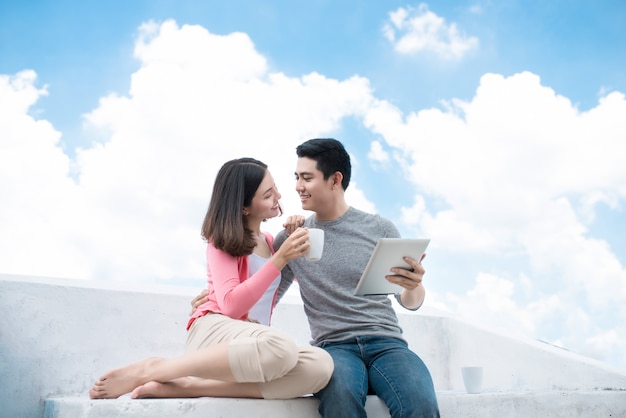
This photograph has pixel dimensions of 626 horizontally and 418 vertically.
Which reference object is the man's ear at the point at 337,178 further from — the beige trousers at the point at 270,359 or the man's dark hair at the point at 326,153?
the beige trousers at the point at 270,359

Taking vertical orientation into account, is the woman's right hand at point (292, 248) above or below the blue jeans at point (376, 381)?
above

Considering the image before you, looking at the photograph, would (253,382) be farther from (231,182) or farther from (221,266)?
(231,182)

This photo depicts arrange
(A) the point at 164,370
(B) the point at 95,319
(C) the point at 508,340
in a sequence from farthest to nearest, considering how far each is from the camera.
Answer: (C) the point at 508,340
(B) the point at 95,319
(A) the point at 164,370

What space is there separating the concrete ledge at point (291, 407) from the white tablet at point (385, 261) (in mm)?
376

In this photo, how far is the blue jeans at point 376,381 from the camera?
196 cm

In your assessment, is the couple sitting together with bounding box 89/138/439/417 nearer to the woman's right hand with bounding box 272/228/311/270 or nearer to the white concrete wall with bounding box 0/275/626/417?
the woman's right hand with bounding box 272/228/311/270

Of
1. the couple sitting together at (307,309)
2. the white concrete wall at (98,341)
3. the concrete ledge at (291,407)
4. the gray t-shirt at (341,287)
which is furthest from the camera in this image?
the white concrete wall at (98,341)

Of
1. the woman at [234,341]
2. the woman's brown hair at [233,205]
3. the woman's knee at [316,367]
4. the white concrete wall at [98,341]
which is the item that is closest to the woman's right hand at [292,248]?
the woman at [234,341]

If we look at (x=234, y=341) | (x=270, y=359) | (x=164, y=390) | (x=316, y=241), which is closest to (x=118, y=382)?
(x=164, y=390)

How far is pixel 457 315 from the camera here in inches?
169

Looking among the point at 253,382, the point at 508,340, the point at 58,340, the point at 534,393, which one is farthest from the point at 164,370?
the point at 508,340

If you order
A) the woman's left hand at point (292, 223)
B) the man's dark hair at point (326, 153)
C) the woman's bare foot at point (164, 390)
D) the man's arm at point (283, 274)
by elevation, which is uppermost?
the man's dark hair at point (326, 153)

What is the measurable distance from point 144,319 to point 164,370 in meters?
1.24

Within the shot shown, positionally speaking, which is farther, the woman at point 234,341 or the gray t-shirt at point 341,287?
the gray t-shirt at point 341,287
